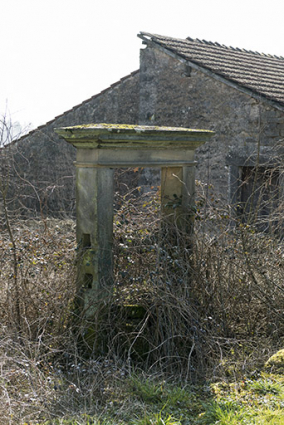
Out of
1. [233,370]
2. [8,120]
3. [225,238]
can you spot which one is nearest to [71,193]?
[8,120]

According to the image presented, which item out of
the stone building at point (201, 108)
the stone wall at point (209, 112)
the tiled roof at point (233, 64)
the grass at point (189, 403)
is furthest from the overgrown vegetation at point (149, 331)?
the tiled roof at point (233, 64)

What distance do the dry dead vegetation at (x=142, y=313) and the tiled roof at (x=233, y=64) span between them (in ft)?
15.2

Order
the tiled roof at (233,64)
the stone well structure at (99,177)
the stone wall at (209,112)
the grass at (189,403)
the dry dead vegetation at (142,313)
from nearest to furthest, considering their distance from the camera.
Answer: the grass at (189,403) → the dry dead vegetation at (142,313) → the stone well structure at (99,177) → the stone wall at (209,112) → the tiled roof at (233,64)

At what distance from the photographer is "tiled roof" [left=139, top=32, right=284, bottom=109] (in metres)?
9.26

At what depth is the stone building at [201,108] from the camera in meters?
9.13

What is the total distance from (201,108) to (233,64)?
1.38m

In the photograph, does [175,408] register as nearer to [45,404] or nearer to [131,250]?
[45,404]

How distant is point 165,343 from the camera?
4.45 meters

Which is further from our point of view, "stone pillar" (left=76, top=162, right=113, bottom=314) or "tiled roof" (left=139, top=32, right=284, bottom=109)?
"tiled roof" (left=139, top=32, right=284, bottom=109)

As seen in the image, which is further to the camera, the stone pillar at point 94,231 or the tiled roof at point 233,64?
the tiled roof at point 233,64

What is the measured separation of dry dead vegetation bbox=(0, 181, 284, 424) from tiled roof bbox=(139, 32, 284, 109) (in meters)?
4.65

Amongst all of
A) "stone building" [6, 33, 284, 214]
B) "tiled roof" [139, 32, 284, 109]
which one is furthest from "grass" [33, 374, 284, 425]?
"tiled roof" [139, 32, 284, 109]

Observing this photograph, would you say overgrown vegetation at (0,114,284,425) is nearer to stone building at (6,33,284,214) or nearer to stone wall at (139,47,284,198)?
stone building at (6,33,284,214)

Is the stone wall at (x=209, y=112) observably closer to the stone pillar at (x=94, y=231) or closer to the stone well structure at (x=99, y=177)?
the stone well structure at (x=99, y=177)
